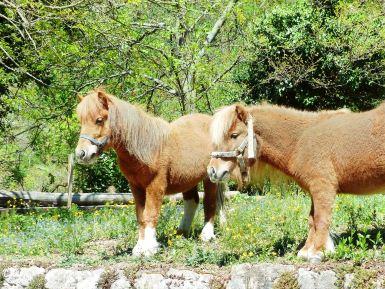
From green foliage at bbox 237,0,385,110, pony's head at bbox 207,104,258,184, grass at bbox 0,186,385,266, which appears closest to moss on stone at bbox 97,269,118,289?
grass at bbox 0,186,385,266

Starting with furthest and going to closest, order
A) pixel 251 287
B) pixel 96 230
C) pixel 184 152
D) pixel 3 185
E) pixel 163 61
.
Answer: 1. pixel 3 185
2. pixel 163 61
3. pixel 96 230
4. pixel 184 152
5. pixel 251 287

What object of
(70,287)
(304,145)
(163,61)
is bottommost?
(70,287)

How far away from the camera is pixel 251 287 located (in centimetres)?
593

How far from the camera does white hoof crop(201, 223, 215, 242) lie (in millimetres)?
7887

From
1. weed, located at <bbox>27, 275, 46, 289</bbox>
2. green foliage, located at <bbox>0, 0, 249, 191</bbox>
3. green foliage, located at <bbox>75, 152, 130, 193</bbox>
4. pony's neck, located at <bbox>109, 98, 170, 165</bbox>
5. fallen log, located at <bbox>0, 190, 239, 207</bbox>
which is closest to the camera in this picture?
weed, located at <bbox>27, 275, 46, 289</bbox>

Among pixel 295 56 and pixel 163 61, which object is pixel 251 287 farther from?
pixel 295 56

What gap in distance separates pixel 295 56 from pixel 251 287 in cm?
809

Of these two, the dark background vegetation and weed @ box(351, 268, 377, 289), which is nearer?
weed @ box(351, 268, 377, 289)

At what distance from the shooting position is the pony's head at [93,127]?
6875 millimetres

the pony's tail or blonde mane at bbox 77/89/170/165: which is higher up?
blonde mane at bbox 77/89/170/165

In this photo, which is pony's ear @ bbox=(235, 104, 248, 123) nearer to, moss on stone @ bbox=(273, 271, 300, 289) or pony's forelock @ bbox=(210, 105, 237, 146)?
pony's forelock @ bbox=(210, 105, 237, 146)

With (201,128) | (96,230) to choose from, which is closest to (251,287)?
(201,128)

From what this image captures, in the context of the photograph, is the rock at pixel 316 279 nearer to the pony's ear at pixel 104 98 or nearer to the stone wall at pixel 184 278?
the stone wall at pixel 184 278

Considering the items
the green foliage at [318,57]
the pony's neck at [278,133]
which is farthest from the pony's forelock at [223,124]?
the green foliage at [318,57]
